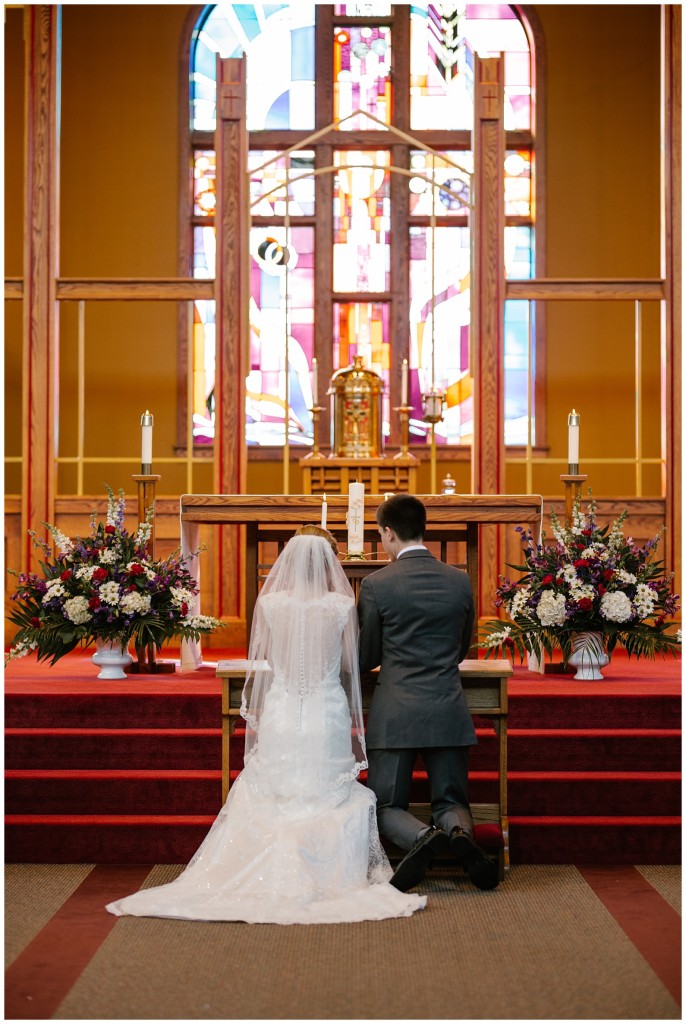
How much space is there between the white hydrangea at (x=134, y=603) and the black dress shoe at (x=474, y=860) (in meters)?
2.33

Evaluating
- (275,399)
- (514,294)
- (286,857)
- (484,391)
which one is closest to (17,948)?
(286,857)

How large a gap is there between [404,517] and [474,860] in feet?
4.31

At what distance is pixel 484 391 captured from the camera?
28.1 ft

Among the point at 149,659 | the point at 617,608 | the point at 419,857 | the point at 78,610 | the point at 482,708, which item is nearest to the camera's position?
the point at 419,857

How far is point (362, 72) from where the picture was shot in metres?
11.0

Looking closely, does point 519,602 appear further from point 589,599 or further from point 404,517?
point 404,517

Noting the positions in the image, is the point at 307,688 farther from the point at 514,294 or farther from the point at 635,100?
the point at 635,100

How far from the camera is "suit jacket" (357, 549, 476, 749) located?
445 cm

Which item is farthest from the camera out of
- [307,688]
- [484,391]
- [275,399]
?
[275,399]

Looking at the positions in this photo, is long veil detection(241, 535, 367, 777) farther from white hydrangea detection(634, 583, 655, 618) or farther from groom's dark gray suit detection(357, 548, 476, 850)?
white hydrangea detection(634, 583, 655, 618)

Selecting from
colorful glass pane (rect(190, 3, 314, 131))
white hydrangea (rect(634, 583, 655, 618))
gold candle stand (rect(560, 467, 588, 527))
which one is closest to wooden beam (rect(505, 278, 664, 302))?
gold candle stand (rect(560, 467, 588, 527))

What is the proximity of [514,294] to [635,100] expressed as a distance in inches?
134

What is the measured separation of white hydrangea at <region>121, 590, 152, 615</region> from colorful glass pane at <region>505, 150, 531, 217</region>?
6397mm

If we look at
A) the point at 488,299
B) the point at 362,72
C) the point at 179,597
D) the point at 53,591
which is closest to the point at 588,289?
the point at 488,299
